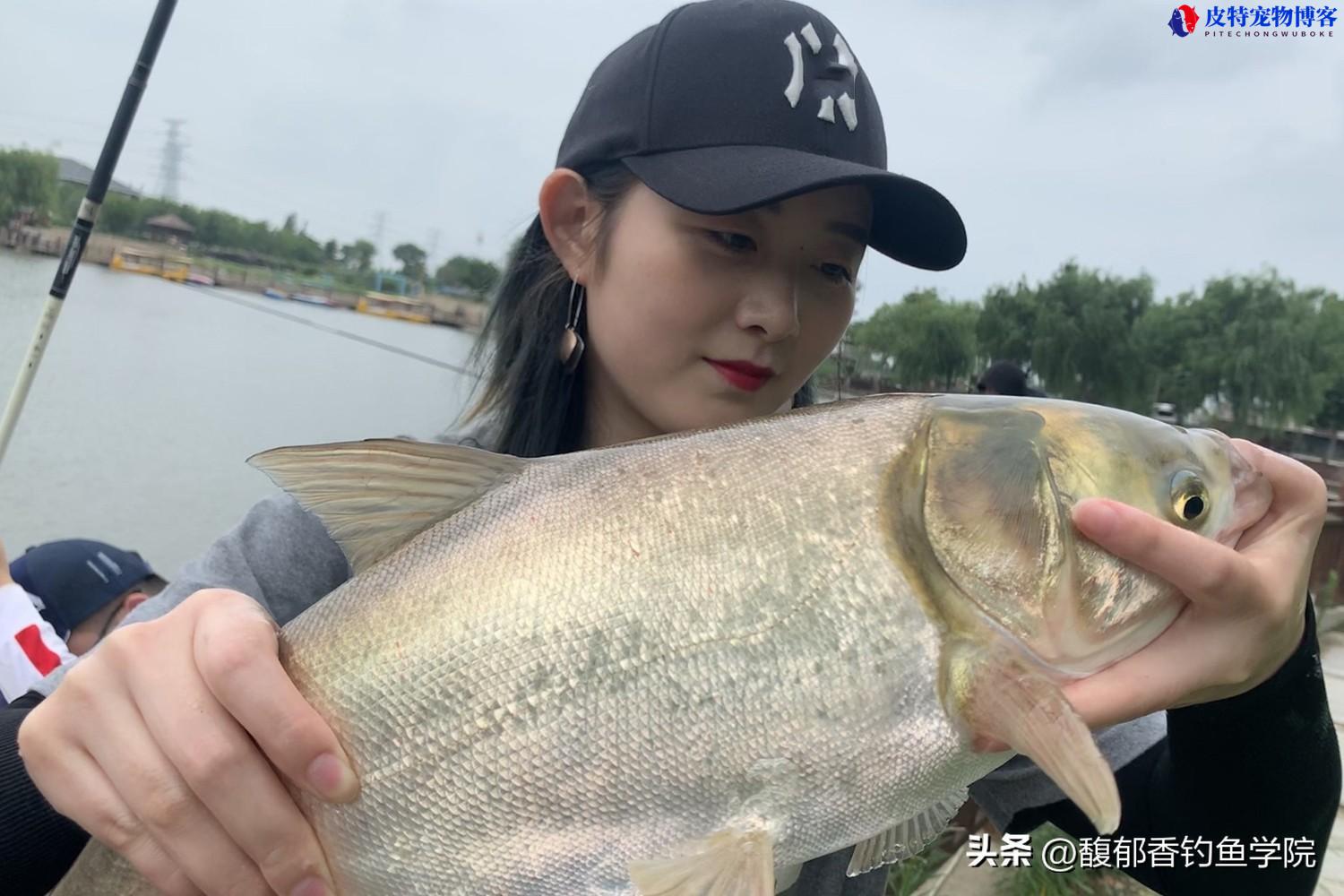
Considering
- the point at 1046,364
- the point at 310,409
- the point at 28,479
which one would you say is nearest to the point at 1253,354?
the point at 1046,364

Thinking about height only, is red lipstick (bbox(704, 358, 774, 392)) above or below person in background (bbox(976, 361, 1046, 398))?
below

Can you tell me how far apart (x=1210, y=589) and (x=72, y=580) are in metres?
4.27

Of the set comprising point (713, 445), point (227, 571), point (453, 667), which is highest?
point (713, 445)

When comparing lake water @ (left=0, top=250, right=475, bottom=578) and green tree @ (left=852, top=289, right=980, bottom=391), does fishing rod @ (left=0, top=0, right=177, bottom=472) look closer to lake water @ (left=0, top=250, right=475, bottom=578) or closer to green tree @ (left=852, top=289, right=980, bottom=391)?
lake water @ (left=0, top=250, right=475, bottom=578)

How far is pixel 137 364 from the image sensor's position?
1496 centimetres

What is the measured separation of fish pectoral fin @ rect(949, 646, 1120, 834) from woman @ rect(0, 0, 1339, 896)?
0.23 ft

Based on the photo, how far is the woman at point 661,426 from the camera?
1040mm

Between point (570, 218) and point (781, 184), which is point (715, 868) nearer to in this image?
point (781, 184)

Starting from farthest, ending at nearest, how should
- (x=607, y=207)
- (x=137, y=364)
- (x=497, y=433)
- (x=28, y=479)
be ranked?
(x=137, y=364)
(x=28, y=479)
(x=497, y=433)
(x=607, y=207)

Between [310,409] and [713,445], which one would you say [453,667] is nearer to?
[713,445]

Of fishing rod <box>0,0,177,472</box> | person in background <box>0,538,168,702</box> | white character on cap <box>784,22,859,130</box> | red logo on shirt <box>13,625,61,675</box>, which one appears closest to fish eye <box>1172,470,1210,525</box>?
white character on cap <box>784,22,859,130</box>

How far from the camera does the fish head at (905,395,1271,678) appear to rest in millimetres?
1073

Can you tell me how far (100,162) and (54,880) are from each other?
324 centimetres

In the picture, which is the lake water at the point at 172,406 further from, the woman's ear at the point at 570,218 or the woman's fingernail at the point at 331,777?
the woman's fingernail at the point at 331,777
